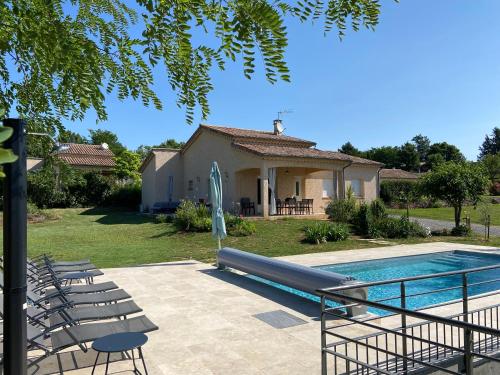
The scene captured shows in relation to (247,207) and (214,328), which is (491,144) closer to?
(247,207)

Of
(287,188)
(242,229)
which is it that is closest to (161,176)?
(287,188)

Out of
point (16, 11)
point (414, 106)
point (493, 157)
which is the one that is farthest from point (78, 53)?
point (493, 157)

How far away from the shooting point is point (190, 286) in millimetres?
9617

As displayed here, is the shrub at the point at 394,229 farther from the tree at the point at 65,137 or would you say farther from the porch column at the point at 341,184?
the tree at the point at 65,137

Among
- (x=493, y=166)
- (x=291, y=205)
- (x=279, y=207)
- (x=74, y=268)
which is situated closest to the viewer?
(x=74, y=268)

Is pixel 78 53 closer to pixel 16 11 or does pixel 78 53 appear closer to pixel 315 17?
pixel 16 11

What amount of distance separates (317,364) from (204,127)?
24.5 metres

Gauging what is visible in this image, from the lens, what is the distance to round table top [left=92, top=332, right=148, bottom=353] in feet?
13.3

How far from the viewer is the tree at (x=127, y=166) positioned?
43.7 metres

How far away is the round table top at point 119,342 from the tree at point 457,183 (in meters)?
19.4

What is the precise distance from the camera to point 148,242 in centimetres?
1811

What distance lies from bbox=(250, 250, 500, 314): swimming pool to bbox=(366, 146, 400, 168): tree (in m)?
76.8

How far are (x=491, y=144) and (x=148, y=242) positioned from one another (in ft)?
418

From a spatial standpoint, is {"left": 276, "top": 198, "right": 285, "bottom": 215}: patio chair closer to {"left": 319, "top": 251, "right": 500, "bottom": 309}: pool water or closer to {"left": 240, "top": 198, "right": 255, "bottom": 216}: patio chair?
{"left": 240, "top": 198, "right": 255, "bottom": 216}: patio chair
